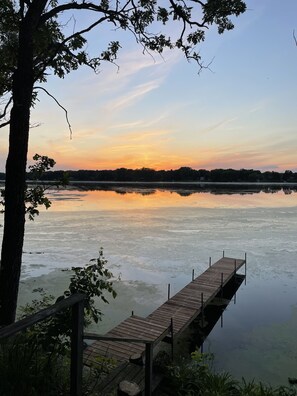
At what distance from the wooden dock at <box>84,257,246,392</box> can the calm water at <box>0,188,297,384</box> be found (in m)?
1.05

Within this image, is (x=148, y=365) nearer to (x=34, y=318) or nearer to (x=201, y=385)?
(x=201, y=385)

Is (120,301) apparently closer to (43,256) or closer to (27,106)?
(43,256)

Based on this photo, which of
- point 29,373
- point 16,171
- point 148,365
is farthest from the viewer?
point 148,365

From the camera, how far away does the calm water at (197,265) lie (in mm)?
11315

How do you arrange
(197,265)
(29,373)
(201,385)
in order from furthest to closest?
(197,265) < (201,385) < (29,373)

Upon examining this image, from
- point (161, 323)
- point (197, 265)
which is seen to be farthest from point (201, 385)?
point (197, 265)

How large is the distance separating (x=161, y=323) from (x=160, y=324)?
0.12 meters

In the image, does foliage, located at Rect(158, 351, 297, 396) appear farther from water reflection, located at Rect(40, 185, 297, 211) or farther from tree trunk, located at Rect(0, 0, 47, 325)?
water reflection, located at Rect(40, 185, 297, 211)

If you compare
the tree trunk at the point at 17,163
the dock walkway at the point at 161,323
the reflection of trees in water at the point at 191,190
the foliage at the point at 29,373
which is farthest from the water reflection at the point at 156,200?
the foliage at the point at 29,373

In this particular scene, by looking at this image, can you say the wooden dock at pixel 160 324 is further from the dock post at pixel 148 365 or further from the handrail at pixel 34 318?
the handrail at pixel 34 318

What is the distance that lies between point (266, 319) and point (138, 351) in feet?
21.0

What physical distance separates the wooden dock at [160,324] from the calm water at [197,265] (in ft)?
3.44

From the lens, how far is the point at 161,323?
11.7 metres

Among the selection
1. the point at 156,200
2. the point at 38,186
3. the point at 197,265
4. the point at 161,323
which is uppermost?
the point at 38,186
